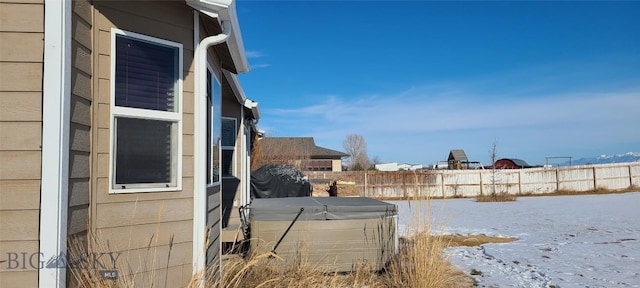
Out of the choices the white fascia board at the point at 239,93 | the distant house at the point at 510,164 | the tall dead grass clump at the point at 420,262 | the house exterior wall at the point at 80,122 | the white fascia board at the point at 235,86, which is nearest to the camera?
the house exterior wall at the point at 80,122

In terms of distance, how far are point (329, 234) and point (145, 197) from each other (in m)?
2.80

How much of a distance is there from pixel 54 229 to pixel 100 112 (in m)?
0.81

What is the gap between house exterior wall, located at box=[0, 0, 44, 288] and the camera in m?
2.16

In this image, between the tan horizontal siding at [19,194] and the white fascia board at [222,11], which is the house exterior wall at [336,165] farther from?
the tan horizontal siding at [19,194]

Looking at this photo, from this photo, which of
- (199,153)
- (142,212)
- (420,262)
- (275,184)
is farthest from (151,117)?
(275,184)

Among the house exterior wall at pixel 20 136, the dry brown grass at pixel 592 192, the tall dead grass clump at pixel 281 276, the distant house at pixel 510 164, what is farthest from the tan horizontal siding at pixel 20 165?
the distant house at pixel 510 164

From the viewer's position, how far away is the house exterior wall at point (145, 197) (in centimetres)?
264

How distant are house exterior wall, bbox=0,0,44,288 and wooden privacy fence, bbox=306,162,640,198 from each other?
17.9 meters

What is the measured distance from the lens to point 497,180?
2142cm

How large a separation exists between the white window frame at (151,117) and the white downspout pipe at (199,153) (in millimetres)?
127

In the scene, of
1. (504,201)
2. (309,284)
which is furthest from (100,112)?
(504,201)

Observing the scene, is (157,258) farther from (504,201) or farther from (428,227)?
(504,201)

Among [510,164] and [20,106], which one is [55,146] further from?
[510,164]

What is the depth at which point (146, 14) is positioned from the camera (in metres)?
2.90
